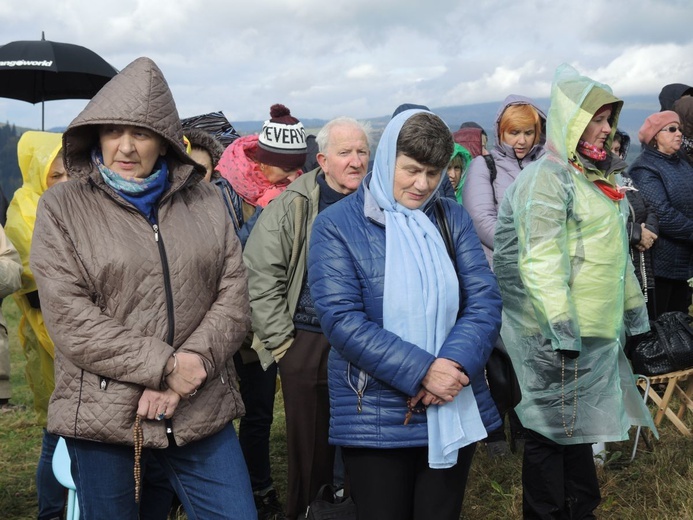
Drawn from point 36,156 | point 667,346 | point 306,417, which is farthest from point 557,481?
point 36,156

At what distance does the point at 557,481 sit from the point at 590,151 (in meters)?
1.58

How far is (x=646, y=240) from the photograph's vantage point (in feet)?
19.1

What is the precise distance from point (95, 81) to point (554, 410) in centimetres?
513

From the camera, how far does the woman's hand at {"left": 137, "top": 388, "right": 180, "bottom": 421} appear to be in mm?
2598

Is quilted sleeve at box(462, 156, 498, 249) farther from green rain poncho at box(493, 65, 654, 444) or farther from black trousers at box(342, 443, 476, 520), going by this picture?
black trousers at box(342, 443, 476, 520)

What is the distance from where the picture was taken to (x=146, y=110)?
269 centimetres

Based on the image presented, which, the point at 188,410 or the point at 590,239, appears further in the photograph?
the point at 590,239

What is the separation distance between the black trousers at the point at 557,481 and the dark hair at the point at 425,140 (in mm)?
1713

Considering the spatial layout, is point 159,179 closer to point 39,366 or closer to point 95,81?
point 39,366

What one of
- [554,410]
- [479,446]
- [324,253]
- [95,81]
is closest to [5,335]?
[324,253]

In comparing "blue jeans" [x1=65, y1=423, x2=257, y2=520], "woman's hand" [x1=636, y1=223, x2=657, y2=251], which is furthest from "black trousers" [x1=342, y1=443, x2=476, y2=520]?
"woman's hand" [x1=636, y1=223, x2=657, y2=251]

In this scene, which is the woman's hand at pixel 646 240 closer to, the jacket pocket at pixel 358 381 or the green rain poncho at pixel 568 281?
the green rain poncho at pixel 568 281

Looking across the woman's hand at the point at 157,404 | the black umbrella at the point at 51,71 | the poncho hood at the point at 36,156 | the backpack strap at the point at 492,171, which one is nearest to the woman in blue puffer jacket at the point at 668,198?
the backpack strap at the point at 492,171

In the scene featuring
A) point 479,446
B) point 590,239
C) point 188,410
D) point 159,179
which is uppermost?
point 159,179
